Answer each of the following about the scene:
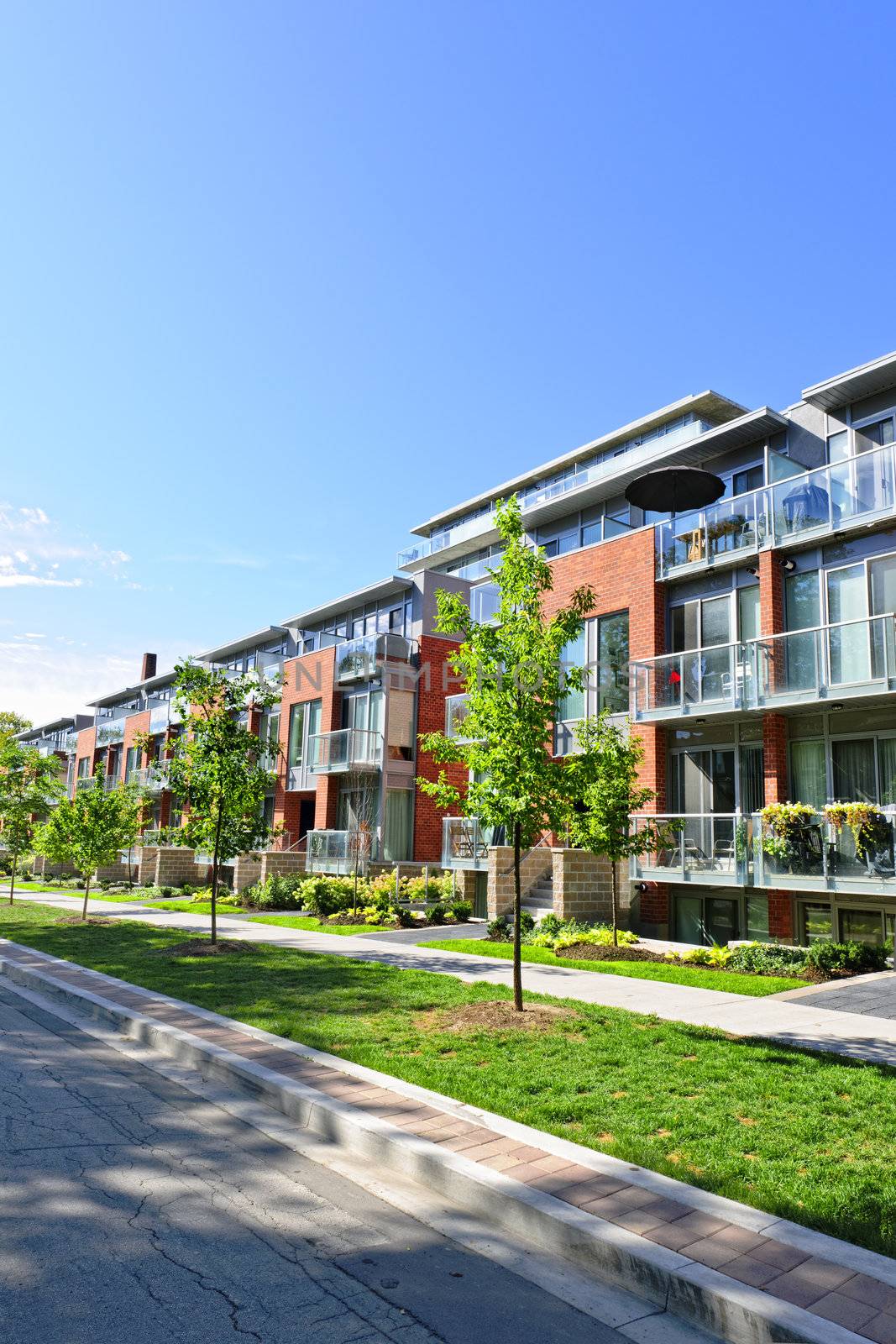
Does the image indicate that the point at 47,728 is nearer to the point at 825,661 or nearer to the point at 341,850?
the point at 341,850

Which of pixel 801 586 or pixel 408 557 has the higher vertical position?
pixel 408 557

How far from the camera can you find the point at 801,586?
1791cm

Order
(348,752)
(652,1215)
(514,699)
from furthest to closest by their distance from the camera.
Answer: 1. (348,752)
2. (514,699)
3. (652,1215)

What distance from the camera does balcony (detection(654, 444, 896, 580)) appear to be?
1636 cm

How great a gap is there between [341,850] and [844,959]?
17176 mm

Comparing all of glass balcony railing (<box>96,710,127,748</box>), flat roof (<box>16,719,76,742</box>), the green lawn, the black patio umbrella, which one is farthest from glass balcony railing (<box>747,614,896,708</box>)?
flat roof (<box>16,719,76,742</box>)

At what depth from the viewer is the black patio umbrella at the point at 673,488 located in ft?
62.0

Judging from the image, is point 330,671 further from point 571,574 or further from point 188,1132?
point 188,1132

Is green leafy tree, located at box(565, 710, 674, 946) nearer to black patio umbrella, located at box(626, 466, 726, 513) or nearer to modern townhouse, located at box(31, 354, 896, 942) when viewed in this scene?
modern townhouse, located at box(31, 354, 896, 942)

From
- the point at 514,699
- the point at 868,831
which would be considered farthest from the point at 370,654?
the point at 514,699

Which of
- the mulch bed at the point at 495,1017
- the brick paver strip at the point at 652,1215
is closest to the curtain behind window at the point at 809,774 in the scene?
the mulch bed at the point at 495,1017

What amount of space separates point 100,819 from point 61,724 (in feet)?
168

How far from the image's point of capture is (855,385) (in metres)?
18.1

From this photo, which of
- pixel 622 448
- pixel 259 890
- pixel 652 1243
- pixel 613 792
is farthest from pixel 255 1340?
pixel 622 448
